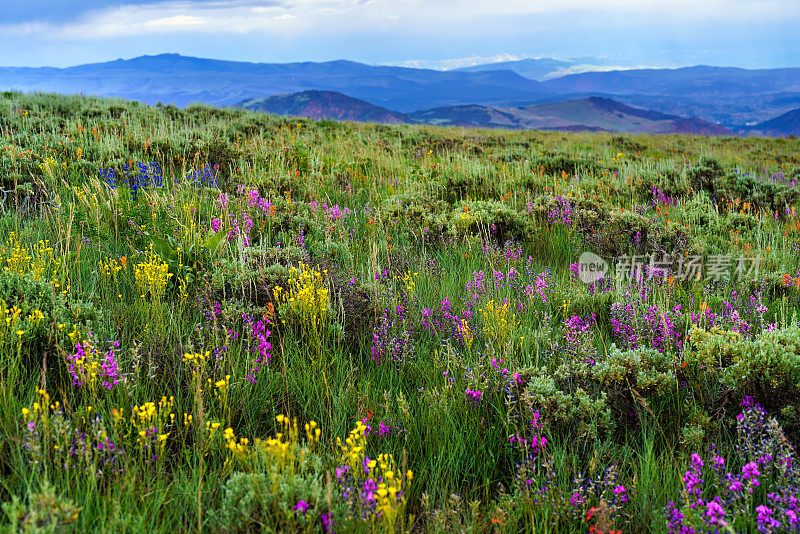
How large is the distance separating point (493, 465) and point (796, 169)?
16.5 m

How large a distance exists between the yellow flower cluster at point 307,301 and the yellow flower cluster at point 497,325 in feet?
3.44

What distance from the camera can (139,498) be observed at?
1926 mm

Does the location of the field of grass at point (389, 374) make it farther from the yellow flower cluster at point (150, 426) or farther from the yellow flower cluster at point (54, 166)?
the yellow flower cluster at point (54, 166)

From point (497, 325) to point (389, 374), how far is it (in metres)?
0.75

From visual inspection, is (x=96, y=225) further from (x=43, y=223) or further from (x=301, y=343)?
(x=301, y=343)

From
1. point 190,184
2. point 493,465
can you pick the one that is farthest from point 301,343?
point 190,184

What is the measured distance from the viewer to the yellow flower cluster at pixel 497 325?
3021mm

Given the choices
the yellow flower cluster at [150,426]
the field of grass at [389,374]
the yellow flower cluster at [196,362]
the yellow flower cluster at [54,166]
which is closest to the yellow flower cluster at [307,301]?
the field of grass at [389,374]

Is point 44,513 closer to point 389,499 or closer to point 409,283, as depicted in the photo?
point 389,499

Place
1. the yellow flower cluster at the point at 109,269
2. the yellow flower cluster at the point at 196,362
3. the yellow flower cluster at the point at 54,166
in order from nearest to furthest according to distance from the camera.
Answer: the yellow flower cluster at the point at 196,362, the yellow flower cluster at the point at 109,269, the yellow flower cluster at the point at 54,166

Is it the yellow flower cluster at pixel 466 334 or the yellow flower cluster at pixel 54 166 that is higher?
the yellow flower cluster at pixel 54 166

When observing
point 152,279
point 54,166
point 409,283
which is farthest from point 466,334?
point 54,166

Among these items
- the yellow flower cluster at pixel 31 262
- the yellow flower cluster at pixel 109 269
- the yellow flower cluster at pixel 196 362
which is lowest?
the yellow flower cluster at pixel 196 362

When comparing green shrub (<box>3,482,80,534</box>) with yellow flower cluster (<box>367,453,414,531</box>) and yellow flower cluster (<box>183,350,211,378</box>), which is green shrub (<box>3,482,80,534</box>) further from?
yellow flower cluster (<box>367,453,414,531</box>)
